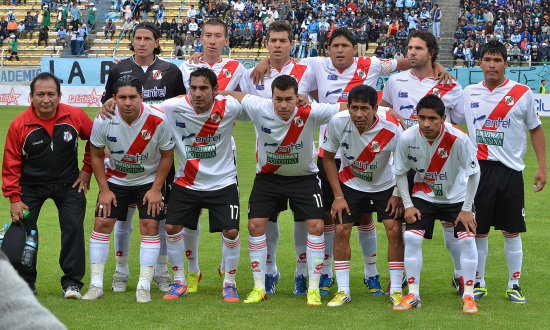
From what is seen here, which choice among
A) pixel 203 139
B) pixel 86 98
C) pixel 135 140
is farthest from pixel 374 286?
pixel 86 98

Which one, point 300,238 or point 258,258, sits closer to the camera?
point 258,258

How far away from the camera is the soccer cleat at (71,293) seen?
6.74 m

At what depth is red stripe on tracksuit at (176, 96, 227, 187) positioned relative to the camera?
274 inches

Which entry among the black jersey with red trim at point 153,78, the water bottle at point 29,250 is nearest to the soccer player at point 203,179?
the black jersey with red trim at point 153,78

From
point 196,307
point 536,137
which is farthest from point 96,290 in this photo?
point 536,137

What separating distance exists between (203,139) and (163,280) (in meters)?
1.51

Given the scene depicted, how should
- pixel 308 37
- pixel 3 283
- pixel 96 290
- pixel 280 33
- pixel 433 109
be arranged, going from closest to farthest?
pixel 3 283, pixel 433 109, pixel 96 290, pixel 280 33, pixel 308 37

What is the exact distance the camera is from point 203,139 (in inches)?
275

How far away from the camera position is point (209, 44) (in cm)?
772

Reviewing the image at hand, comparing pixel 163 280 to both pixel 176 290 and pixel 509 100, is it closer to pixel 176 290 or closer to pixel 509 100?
pixel 176 290

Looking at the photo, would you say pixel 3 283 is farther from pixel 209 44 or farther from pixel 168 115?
pixel 209 44

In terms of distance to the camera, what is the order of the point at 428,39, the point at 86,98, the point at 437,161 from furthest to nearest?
1. the point at 86,98
2. the point at 428,39
3. the point at 437,161

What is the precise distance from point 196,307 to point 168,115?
5.98 ft

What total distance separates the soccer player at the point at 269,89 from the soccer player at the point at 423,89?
0.93 m
